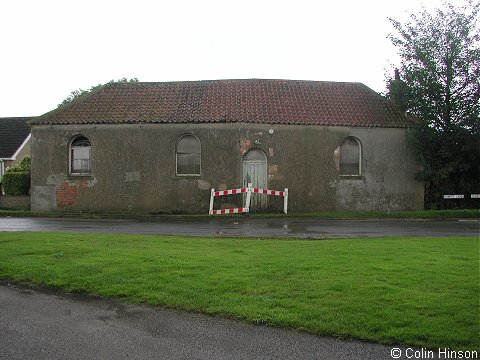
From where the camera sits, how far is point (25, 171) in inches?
935

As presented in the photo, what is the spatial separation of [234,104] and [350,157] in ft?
19.3

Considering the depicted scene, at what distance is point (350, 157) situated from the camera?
68.2 ft

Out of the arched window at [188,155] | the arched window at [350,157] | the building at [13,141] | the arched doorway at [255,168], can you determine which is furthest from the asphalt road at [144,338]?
the building at [13,141]

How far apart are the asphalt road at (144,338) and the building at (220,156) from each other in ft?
47.1

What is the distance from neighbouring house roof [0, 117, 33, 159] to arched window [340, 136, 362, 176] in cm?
2129

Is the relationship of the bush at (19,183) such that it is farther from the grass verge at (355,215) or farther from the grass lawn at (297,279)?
the grass lawn at (297,279)

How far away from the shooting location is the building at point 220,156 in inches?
796

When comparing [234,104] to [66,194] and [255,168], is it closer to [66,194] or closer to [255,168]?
[255,168]

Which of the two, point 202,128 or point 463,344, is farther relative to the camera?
point 202,128

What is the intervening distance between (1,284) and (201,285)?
11.3ft

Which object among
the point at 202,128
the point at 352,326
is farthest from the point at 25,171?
the point at 352,326

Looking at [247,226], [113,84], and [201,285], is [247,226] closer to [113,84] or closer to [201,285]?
[201,285]

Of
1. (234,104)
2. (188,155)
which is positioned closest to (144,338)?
(188,155)

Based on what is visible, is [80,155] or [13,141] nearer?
[80,155]
